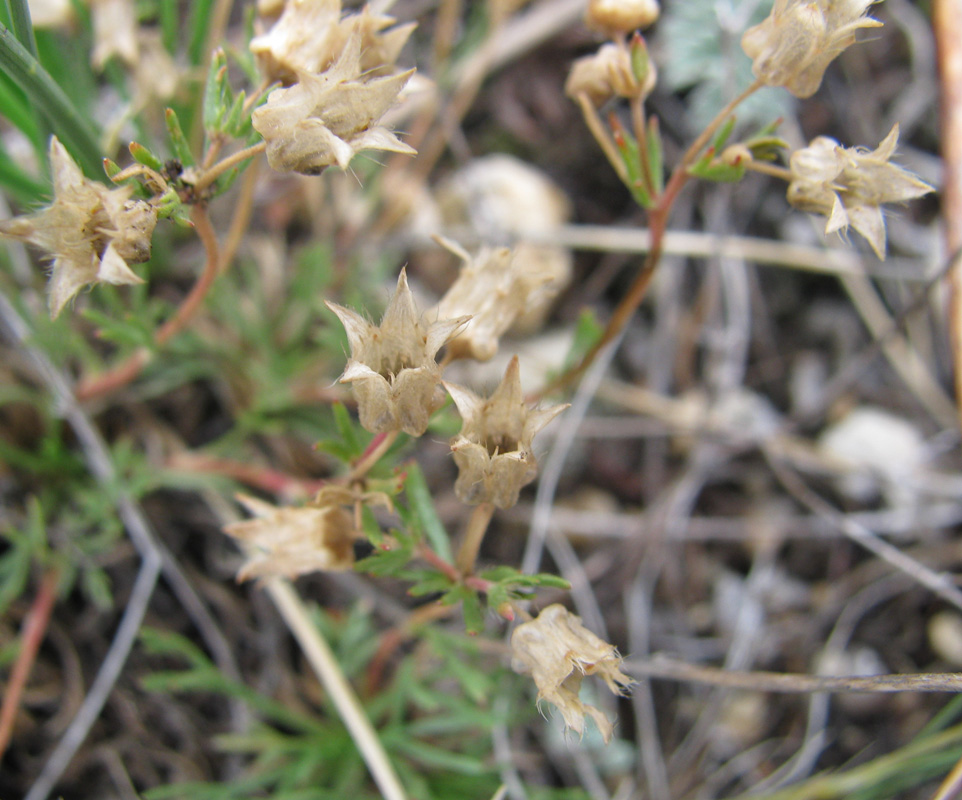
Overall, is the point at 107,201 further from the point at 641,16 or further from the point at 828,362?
the point at 828,362

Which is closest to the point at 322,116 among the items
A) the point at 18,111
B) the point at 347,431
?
the point at 347,431

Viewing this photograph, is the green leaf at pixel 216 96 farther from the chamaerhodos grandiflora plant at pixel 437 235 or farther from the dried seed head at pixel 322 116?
the dried seed head at pixel 322 116

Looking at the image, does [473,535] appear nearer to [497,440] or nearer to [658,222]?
[497,440]

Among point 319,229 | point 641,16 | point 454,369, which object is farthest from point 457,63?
point 641,16

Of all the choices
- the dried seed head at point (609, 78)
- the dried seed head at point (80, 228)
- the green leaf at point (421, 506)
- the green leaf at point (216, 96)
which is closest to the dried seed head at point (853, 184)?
the dried seed head at point (609, 78)

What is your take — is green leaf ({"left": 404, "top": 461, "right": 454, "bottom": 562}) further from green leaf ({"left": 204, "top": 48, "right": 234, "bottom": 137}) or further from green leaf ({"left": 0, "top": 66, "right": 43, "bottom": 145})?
green leaf ({"left": 0, "top": 66, "right": 43, "bottom": 145})

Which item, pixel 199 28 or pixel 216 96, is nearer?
pixel 216 96
